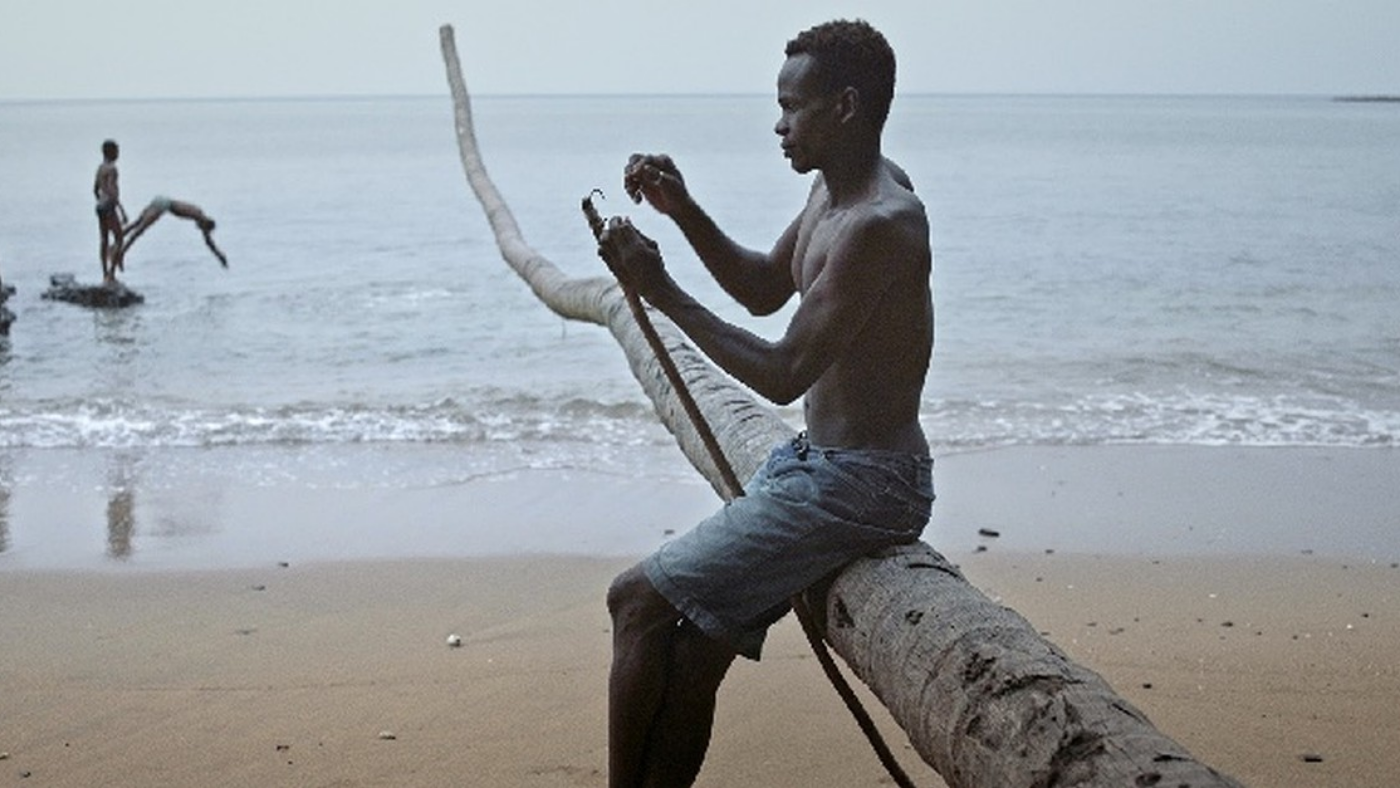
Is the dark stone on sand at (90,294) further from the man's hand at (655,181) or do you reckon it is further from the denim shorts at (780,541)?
the denim shorts at (780,541)

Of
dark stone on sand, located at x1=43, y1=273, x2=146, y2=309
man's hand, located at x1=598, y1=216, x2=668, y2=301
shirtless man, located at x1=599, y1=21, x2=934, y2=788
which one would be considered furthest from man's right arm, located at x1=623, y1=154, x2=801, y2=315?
dark stone on sand, located at x1=43, y1=273, x2=146, y2=309

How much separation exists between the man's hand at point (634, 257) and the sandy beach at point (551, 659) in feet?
6.20

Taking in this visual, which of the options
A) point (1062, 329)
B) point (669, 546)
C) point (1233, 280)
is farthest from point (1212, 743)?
point (1233, 280)

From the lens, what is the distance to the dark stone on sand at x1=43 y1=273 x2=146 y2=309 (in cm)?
1828

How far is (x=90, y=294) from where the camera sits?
18281mm

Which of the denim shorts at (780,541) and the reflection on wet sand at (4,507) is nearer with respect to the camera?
the denim shorts at (780,541)

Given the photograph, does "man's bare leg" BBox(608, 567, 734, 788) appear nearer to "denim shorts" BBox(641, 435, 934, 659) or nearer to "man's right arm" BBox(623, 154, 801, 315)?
"denim shorts" BBox(641, 435, 934, 659)

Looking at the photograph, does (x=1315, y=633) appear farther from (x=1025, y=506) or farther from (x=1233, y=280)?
(x=1233, y=280)

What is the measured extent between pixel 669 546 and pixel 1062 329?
47.0 feet

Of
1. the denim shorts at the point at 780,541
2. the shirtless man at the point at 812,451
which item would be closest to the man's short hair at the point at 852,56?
the shirtless man at the point at 812,451

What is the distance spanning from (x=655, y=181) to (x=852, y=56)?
0.43 meters

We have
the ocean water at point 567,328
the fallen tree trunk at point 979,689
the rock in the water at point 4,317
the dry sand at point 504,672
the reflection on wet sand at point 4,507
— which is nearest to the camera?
the fallen tree trunk at point 979,689

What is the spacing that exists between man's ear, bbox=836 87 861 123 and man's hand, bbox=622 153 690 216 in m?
0.31

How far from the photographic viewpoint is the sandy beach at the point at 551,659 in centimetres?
456
